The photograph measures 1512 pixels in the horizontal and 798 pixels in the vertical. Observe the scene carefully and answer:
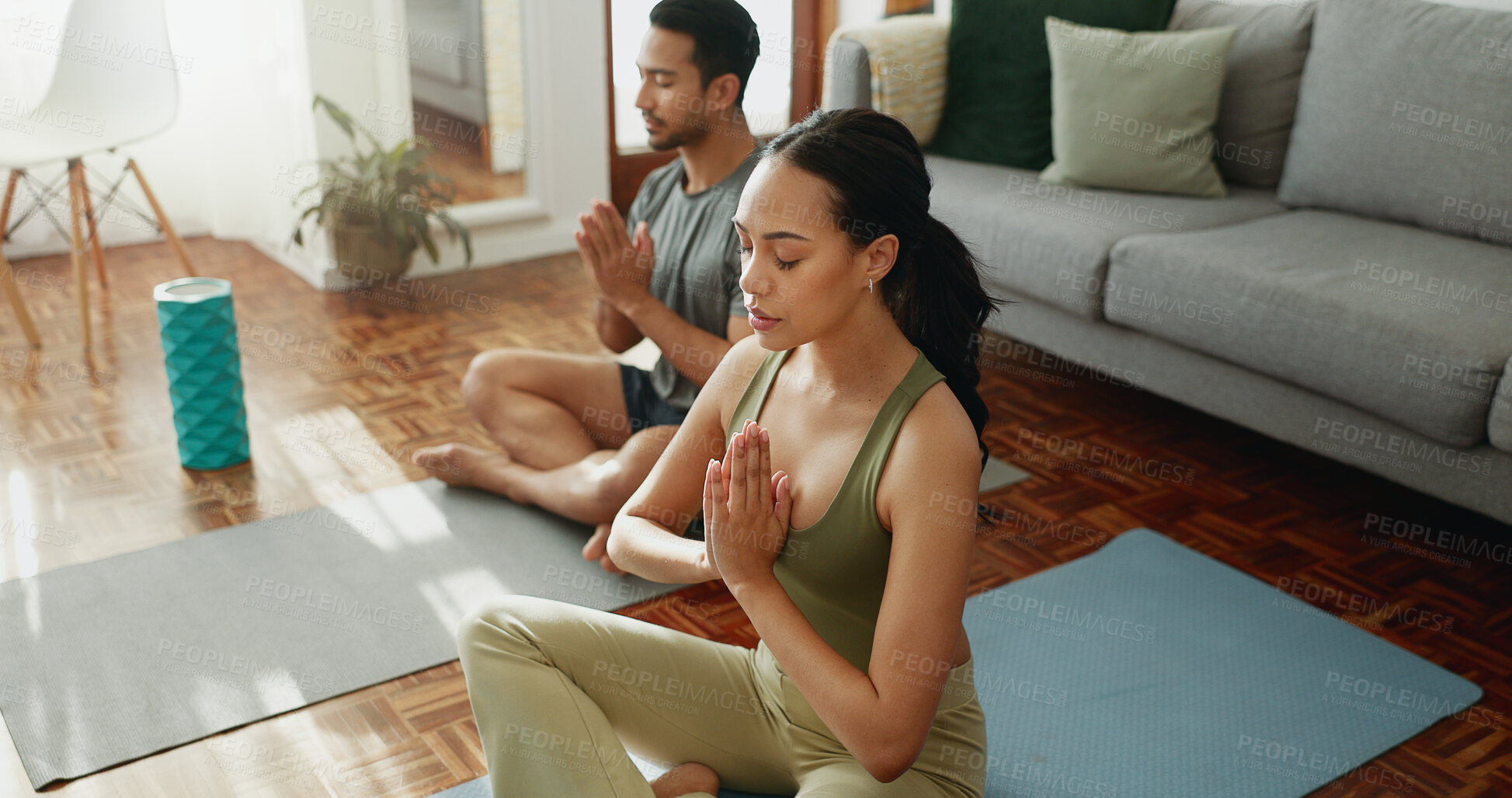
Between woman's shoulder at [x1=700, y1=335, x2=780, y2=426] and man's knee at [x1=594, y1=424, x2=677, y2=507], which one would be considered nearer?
woman's shoulder at [x1=700, y1=335, x2=780, y2=426]

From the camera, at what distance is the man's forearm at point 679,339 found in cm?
197

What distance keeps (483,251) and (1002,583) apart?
228 cm

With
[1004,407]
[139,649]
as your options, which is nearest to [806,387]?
[139,649]

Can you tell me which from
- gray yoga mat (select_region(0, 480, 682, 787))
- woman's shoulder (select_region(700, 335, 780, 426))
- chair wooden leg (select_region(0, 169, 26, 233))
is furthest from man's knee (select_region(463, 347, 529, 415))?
chair wooden leg (select_region(0, 169, 26, 233))

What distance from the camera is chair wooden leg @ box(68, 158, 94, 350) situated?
9.86ft

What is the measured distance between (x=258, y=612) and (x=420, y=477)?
52cm

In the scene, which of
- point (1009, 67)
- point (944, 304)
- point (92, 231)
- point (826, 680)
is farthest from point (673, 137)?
point (92, 231)

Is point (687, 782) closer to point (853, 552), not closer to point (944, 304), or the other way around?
point (853, 552)

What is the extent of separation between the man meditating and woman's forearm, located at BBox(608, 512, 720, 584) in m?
0.60

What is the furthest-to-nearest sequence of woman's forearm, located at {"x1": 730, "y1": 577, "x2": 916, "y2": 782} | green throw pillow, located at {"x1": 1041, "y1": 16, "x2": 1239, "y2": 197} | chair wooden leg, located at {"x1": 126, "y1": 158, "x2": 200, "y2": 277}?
chair wooden leg, located at {"x1": 126, "y1": 158, "x2": 200, "y2": 277} → green throw pillow, located at {"x1": 1041, "y1": 16, "x2": 1239, "y2": 197} → woman's forearm, located at {"x1": 730, "y1": 577, "x2": 916, "y2": 782}

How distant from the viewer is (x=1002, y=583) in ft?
6.87

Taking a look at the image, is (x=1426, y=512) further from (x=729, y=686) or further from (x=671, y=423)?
(x=729, y=686)

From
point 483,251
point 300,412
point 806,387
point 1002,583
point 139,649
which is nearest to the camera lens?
point 806,387

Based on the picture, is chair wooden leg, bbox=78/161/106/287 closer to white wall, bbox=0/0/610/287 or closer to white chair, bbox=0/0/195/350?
white chair, bbox=0/0/195/350
